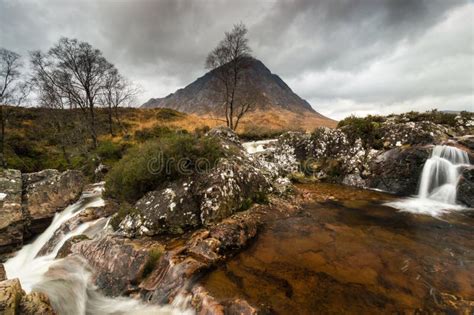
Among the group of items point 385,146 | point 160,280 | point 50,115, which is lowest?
point 160,280

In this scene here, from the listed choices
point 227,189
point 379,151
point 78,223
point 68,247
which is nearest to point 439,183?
point 379,151

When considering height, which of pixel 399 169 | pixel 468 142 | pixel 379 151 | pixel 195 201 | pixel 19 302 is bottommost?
pixel 19 302

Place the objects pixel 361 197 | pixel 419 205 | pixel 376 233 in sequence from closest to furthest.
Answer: pixel 376 233
pixel 419 205
pixel 361 197

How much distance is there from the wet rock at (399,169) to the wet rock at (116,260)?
1047cm

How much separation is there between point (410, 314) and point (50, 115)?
28412 mm

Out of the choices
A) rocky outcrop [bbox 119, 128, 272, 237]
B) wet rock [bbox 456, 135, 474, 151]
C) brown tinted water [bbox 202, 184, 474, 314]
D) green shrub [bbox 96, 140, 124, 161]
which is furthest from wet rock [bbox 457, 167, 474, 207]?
green shrub [bbox 96, 140, 124, 161]

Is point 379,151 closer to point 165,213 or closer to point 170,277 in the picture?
point 165,213

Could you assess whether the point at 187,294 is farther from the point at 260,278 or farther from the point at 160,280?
the point at 260,278

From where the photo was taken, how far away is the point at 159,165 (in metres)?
6.99

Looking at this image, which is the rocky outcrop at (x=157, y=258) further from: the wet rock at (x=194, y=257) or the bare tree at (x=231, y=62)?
the bare tree at (x=231, y=62)

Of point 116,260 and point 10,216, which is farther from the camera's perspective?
point 10,216

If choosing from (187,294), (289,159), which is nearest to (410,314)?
(187,294)

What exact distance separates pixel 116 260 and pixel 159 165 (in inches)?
123

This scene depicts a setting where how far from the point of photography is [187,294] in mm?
3711
